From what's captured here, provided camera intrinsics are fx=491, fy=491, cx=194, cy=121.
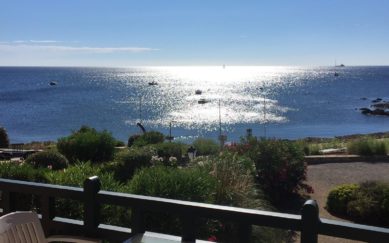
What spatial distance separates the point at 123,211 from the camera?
19.2 feet

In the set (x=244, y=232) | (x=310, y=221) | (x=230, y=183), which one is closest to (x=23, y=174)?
(x=230, y=183)

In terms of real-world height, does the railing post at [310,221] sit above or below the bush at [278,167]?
above

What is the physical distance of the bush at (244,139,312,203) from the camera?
1005cm

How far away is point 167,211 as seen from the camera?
312 centimetres

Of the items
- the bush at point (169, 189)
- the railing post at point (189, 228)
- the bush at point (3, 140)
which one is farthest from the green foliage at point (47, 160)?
the bush at point (3, 140)

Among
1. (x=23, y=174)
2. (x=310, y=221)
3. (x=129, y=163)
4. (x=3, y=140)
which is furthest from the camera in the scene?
(x=3, y=140)

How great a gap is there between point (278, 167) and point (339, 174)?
364cm

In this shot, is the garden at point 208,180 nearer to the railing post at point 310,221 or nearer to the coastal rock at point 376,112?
the railing post at point 310,221

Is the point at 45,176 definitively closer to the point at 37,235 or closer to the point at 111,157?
the point at 37,235

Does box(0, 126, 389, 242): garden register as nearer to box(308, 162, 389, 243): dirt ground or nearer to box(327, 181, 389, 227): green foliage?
box(327, 181, 389, 227): green foliage

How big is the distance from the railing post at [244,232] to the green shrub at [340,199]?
6757 millimetres

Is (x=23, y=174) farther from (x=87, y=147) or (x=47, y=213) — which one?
(x=87, y=147)

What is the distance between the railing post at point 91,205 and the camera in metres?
3.42

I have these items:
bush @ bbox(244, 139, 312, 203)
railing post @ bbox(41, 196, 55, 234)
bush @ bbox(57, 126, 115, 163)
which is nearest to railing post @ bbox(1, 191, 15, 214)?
railing post @ bbox(41, 196, 55, 234)
